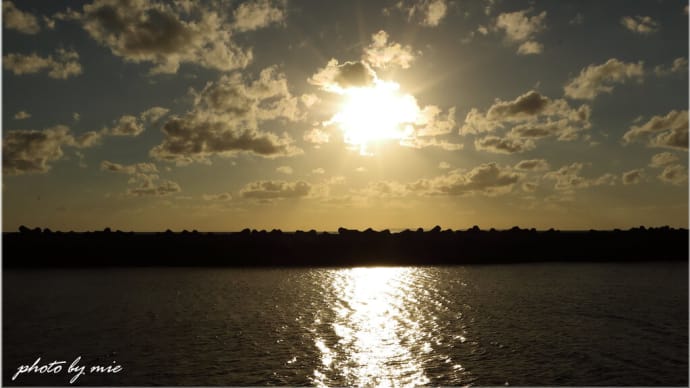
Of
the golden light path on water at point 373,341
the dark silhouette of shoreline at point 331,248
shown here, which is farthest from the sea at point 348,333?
the dark silhouette of shoreline at point 331,248

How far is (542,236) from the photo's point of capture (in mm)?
88562

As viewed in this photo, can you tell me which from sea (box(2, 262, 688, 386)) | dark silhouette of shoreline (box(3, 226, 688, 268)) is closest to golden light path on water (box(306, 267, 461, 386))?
sea (box(2, 262, 688, 386))

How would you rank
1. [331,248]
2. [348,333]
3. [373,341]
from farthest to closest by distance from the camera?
[331,248]
[348,333]
[373,341]

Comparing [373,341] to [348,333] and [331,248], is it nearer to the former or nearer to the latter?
[348,333]

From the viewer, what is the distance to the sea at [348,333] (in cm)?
1894

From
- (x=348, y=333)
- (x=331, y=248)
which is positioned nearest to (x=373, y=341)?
(x=348, y=333)

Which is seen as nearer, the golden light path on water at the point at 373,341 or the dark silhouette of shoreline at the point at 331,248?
the golden light path on water at the point at 373,341

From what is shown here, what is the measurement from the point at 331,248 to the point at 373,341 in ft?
185

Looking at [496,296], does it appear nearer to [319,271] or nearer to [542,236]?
[319,271]

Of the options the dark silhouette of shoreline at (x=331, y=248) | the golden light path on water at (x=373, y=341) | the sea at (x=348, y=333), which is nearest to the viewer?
the golden light path on water at (x=373, y=341)

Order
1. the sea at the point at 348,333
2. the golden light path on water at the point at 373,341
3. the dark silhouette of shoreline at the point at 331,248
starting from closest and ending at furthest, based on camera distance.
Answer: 1. the golden light path on water at the point at 373,341
2. the sea at the point at 348,333
3. the dark silhouette of shoreline at the point at 331,248

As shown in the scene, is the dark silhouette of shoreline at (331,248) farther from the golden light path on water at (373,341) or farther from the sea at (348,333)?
the golden light path on water at (373,341)

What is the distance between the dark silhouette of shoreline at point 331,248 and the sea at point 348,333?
2673cm

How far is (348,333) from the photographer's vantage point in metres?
25.3
